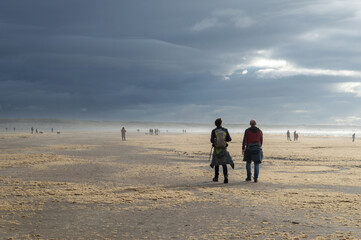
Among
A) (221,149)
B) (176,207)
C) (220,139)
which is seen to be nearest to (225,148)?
(221,149)

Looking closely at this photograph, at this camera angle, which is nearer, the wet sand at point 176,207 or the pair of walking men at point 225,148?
the wet sand at point 176,207

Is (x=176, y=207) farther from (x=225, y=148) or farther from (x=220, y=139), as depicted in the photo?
(x=225, y=148)

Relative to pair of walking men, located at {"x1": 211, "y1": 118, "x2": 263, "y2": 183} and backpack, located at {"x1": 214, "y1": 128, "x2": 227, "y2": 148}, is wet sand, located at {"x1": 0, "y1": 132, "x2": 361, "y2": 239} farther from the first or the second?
backpack, located at {"x1": 214, "y1": 128, "x2": 227, "y2": 148}

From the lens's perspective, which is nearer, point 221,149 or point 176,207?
point 176,207

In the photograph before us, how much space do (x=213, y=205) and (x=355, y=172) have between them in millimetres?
9637

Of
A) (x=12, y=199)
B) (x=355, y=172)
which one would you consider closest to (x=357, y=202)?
(x=355, y=172)

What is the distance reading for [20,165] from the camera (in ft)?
54.7

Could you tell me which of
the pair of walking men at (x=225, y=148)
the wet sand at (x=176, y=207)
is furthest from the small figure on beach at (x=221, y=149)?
the wet sand at (x=176, y=207)

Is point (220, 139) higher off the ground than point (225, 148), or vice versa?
point (220, 139)

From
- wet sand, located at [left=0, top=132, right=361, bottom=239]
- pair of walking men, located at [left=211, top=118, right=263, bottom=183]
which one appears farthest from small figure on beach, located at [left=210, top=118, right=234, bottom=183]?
wet sand, located at [left=0, top=132, right=361, bottom=239]

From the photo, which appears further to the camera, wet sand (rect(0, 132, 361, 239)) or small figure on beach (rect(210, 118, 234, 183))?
small figure on beach (rect(210, 118, 234, 183))

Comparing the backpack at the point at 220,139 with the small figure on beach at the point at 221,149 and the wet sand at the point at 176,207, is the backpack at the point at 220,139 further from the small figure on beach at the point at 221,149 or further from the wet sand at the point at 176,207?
the wet sand at the point at 176,207

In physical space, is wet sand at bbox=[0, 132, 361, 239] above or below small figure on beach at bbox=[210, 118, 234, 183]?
below

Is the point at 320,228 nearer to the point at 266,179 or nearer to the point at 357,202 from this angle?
the point at 357,202
